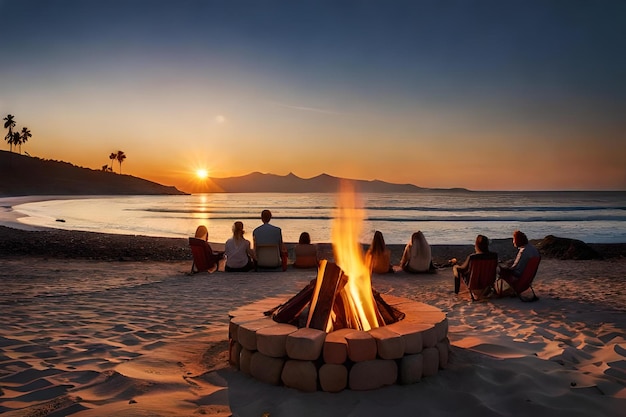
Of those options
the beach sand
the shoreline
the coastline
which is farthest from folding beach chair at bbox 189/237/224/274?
the shoreline

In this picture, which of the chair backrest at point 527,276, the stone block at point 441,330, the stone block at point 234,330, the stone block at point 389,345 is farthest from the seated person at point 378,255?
the stone block at point 389,345

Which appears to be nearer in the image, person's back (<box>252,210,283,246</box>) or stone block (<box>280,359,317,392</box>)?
stone block (<box>280,359,317,392</box>)

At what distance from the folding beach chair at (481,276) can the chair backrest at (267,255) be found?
5.37 metres

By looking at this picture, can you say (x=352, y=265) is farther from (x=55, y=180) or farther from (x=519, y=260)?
(x=55, y=180)

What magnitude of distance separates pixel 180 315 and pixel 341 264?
9.72ft

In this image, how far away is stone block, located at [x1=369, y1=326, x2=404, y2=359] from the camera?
4.14 metres

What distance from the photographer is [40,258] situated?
1428 cm

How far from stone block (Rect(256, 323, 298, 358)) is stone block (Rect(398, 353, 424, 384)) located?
110 centimetres

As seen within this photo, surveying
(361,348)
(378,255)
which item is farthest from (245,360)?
(378,255)

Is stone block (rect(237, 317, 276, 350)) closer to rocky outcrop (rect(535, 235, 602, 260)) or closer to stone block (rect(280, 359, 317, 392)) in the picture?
stone block (rect(280, 359, 317, 392))

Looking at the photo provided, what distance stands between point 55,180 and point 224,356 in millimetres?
163979

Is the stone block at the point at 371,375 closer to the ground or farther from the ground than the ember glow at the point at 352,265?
closer to the ground

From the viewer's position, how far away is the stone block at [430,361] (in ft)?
14.6

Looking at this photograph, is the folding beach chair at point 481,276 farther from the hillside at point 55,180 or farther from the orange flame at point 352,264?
the hillside at point 55,180
